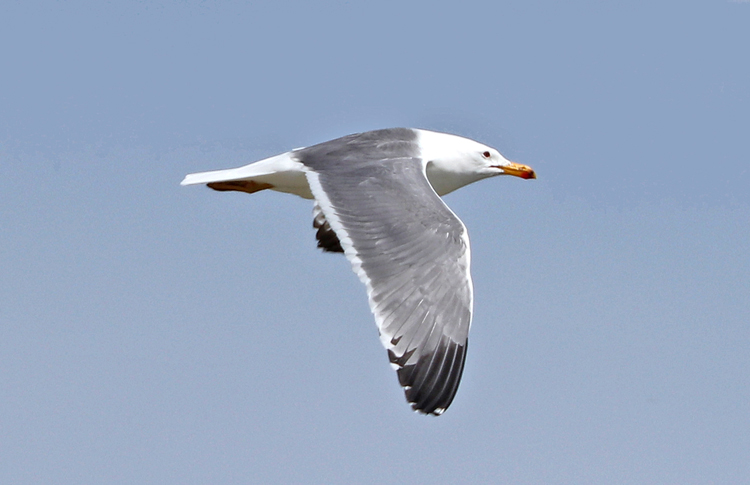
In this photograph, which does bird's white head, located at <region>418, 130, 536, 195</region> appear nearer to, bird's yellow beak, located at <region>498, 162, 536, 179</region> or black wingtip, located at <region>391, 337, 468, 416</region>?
bird's yellow beak, located at <region>498, 162, 536, 179</region>

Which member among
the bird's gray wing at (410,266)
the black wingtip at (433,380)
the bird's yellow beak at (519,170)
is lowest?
the black wingtip at (433,380)

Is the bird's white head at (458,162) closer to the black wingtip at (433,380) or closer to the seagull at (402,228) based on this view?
the seagull at (402,228)

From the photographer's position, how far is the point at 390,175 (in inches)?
291

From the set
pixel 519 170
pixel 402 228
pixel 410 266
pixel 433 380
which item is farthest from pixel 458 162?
pixel 433 380

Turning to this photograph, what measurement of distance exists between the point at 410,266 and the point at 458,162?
2.32 meters

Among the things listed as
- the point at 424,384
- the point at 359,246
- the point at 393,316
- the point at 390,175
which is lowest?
the point at 424,384

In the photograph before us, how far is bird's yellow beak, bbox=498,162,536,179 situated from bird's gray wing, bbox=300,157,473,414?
1.76m

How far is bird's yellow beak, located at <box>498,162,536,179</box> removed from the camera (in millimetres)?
9031

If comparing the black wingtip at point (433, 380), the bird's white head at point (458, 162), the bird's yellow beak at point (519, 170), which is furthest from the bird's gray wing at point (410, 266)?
the bird's yellow beak at point (519, 170)

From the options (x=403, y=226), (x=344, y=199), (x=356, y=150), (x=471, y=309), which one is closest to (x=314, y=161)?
(x=356, y=150)

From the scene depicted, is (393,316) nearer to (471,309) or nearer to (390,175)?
(471,309)

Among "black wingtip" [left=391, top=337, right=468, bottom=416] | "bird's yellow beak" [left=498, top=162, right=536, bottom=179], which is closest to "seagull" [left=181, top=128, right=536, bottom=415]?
"black wingtip" [left=391, top=337, right=468, bottom=416]

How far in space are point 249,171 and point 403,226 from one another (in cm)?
186

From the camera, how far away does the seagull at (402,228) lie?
6.09 meters
